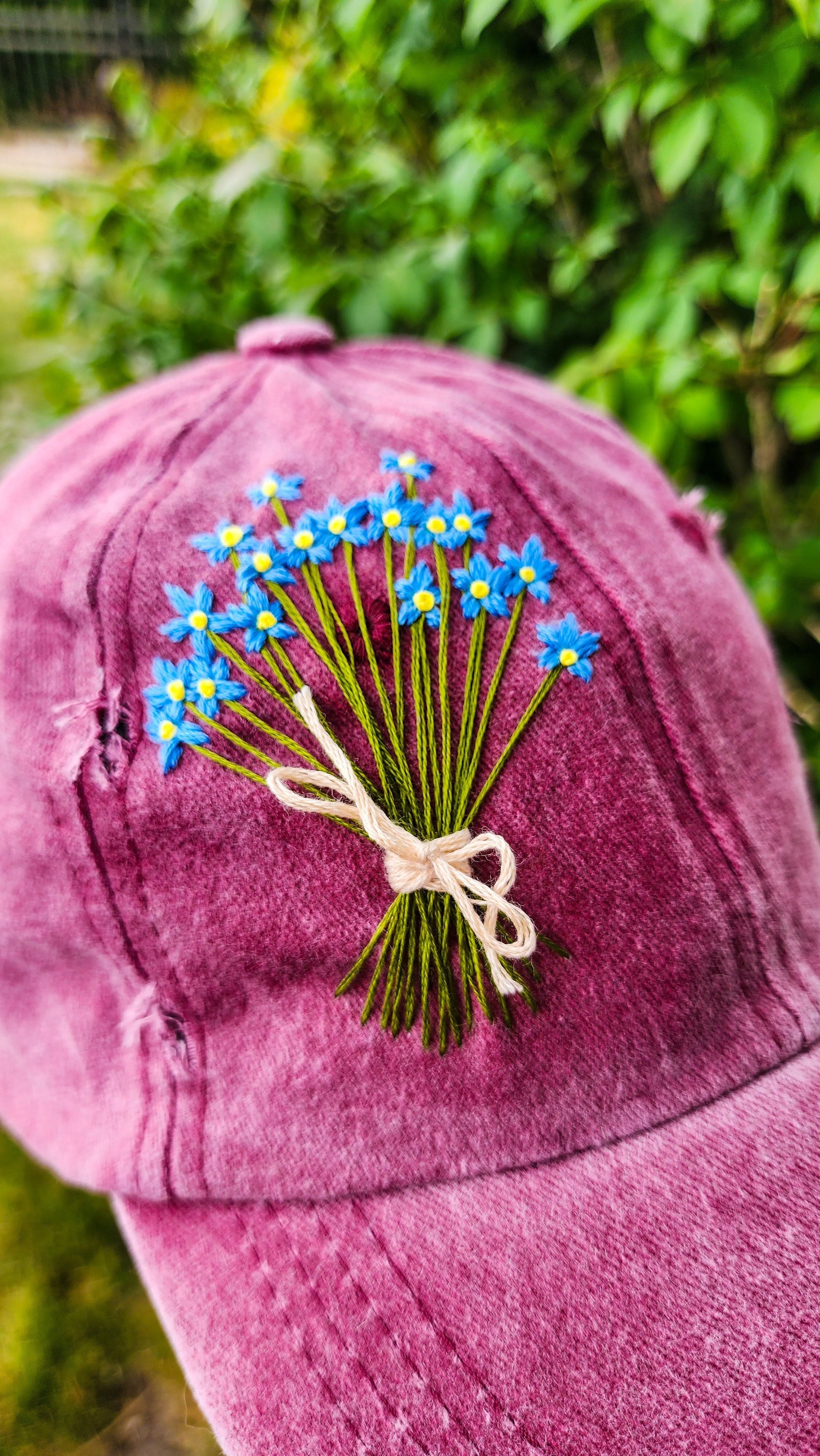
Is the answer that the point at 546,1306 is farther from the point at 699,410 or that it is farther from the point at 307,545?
the point at 699,410

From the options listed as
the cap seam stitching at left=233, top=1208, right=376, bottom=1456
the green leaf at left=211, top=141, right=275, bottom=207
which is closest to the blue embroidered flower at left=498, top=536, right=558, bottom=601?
the cap seam stitching at left=233, top=1208, right=376, bottom=1456

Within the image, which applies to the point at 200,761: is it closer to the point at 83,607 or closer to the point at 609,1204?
the point at 83,607

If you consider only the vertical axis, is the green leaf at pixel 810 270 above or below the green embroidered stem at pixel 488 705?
above

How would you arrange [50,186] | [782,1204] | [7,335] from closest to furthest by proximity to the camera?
[782,1204], [50,186], [7,335]

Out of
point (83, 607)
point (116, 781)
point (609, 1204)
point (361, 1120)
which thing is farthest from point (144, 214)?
point (609, 1204)

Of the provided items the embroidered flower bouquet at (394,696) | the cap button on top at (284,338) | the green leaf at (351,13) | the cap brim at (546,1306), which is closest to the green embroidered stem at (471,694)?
the embroidered flower bouquet at (394,696)

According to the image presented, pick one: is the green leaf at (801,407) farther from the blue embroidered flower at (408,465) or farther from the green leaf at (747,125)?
the blue embroidered flower at (408,465)
